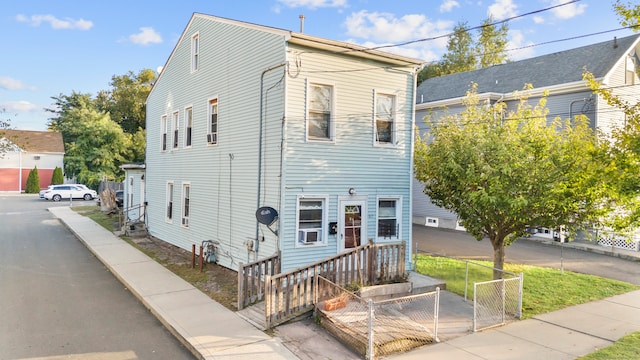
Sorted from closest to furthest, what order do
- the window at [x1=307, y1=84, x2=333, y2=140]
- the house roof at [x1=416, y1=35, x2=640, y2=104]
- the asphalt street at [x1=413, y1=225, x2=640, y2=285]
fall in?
1. the window at [x1=307, y1=84, x2=333, y2=140]
2. the asphalt street at [x1=413, y1=225, x2=640, y2=285]
3. the house roof at [x1=416, y1=35, x2=640, y2=104]

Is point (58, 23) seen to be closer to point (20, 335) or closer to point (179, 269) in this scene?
point (179, 269)

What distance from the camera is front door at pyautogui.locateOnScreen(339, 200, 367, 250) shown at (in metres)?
10.9

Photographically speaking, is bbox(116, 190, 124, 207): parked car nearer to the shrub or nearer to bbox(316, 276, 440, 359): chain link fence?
bbox(316, 276, 440, 359): chain link fence

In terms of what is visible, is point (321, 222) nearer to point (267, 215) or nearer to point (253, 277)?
point (267, 215)

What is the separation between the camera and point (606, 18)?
837 cm

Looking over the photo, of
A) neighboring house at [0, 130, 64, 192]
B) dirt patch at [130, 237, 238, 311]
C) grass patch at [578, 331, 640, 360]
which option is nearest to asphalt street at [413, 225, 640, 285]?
grass patch at [578, 331, 640, 360]

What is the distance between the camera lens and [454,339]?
752 cm

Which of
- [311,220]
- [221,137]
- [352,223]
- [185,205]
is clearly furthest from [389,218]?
[185,205]

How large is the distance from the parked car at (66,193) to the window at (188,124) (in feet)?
86.6

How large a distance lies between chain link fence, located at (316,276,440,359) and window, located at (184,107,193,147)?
30.3ft

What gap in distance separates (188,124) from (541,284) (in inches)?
530

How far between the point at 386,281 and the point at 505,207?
3.31m

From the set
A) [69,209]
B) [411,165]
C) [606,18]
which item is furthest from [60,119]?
[606,18]

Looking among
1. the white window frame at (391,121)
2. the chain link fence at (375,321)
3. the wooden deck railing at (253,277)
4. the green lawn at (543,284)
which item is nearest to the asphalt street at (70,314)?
the wooden deck railing at (253,277)
